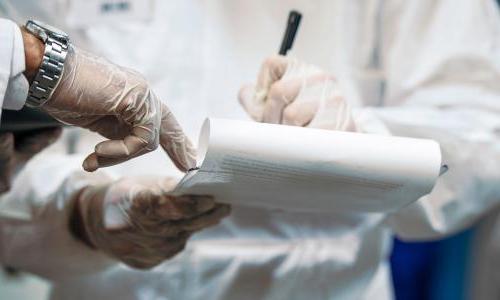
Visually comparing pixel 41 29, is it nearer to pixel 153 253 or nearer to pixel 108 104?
pixel 108 104

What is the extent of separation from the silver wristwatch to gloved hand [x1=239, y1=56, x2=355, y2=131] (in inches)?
8.8

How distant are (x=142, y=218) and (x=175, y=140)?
0.47 ft

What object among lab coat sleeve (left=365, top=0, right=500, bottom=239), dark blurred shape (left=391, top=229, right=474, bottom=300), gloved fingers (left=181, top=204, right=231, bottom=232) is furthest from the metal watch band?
dark blurred shape (left=391, top=229, right=474, bottom=300)

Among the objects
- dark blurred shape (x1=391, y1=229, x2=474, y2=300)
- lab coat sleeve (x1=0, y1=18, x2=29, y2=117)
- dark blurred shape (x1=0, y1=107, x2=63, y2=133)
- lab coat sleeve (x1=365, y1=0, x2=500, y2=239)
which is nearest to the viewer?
lab coat sleeve (x1=0, y1=18, x2=29, y2=117)

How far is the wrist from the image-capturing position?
1.48 ft

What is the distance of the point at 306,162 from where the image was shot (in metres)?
0.48

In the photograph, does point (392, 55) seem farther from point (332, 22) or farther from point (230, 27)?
point (230, 27)

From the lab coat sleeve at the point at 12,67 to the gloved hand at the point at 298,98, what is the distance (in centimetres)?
25

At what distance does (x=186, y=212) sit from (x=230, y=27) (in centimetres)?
31

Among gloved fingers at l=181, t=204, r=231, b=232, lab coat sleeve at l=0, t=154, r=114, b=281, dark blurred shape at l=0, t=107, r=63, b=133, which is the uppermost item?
dark blurred shape at l=0, t=107, r=63, b=133

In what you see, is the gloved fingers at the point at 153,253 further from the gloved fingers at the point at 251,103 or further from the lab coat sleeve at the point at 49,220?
the gloved fingers at the point at 251,103

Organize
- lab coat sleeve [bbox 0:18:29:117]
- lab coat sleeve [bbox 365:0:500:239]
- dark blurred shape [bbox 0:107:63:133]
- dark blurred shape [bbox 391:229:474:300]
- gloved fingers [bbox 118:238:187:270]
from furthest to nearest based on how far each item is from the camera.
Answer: dark blurred shape [bbox 391:229:474:300], lab coat sleeve [bbox 365:0:500:239], gloved fingers [bbox 118:238:187:270], dark blurred shape [bbox 0:107:63:133], lab coat sleeve [bbox 0:18:29:117]

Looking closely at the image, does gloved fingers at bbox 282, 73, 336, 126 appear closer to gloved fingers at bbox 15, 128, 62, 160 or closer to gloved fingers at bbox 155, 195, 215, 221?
gloved fingers at bbox 155, 195, 215, 221

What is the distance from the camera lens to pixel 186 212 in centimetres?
59
